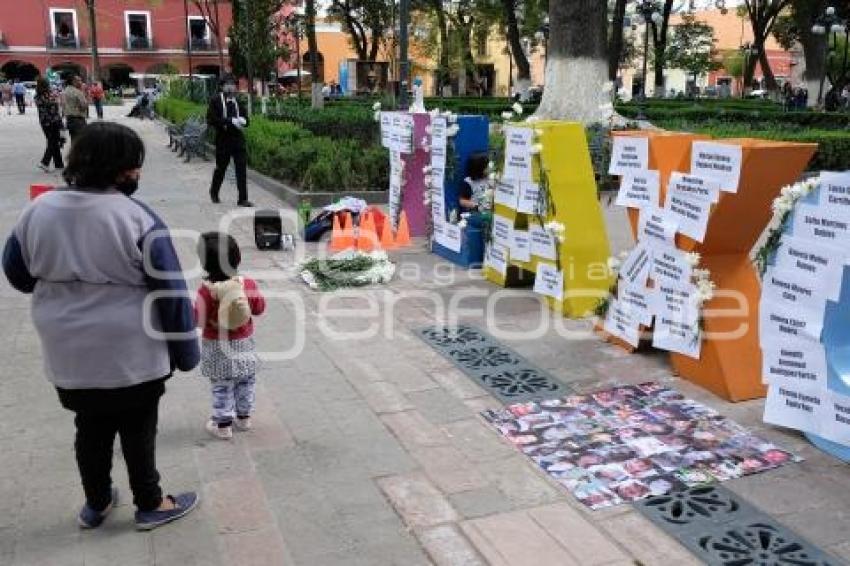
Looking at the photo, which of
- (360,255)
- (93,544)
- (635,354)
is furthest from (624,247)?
(93,544)

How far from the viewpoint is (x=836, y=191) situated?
3.78 metres

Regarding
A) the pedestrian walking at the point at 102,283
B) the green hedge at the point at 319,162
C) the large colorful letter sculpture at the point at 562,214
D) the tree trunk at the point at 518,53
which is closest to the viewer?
the pedestrian walking at the point at 102,283

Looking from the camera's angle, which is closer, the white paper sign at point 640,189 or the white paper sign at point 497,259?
the white paper sign at point 640,189

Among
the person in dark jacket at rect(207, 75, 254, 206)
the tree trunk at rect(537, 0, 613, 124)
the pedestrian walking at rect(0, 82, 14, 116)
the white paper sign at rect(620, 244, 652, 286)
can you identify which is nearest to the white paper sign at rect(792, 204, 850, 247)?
the white paper sign at rect(620, 244, 652, 286)

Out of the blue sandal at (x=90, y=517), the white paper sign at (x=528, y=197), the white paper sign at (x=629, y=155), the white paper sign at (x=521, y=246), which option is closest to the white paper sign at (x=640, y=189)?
the white paper sign at (x=629, y=155)

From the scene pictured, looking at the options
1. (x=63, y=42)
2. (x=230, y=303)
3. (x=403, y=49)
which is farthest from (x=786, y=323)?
(x=63, y=42)

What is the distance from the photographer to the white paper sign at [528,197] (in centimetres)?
635

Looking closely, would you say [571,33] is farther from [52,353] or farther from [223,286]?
[52,353]

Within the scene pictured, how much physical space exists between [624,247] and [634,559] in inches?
239

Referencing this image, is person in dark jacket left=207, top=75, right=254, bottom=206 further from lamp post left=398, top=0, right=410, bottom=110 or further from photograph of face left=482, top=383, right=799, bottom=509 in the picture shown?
photograph of face left=482, top=383, right=799, bottom=509

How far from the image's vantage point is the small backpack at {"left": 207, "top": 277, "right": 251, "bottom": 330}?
3879 millimetres

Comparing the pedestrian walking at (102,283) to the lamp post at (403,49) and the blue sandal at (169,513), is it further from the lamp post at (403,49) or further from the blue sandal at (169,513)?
the lamp post at (403,49)

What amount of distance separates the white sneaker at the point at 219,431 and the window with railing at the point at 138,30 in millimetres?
64016

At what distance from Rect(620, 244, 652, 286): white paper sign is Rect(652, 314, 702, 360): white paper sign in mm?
290
